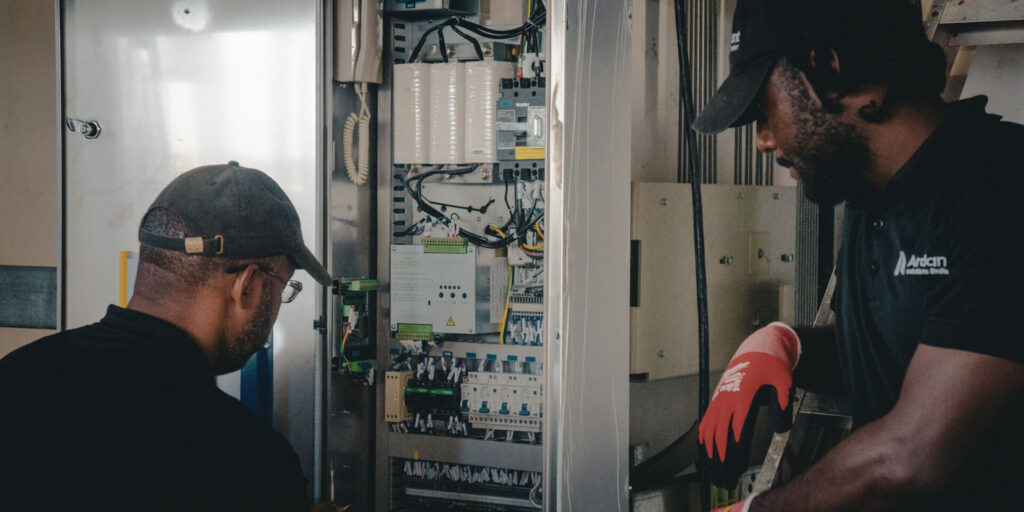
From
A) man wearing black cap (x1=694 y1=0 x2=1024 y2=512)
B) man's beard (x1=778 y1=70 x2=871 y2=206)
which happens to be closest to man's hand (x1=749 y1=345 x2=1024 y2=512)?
man wearing black cap (x1=694 y1=0 x2=1024 y2=512)

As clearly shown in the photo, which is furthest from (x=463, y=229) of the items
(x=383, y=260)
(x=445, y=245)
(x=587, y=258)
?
(x=587, y=258)

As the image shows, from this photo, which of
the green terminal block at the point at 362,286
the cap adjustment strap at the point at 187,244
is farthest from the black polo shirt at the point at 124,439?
the green terminal block at the point at 362,286

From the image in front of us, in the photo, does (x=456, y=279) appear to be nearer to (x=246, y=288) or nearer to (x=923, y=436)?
(x=246, y=288)

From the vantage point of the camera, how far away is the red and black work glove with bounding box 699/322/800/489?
4.14ft

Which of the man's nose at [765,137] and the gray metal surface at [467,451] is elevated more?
the man's nose at [765,137]

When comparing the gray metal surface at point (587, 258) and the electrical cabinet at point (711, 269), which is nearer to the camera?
the gray metal surface at point (587, 258)

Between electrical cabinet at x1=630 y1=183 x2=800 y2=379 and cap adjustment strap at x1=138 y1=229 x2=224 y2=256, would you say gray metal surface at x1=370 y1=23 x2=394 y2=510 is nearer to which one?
electrical cabinet at x1=630 y1=183 x2=800 y2=379

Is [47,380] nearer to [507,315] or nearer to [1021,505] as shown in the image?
[1021,505]

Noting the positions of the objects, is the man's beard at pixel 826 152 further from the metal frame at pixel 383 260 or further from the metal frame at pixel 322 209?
the metal frame at pixel 383 260

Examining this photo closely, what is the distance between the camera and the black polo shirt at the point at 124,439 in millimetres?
989

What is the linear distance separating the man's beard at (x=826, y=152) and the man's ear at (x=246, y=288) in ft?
2.71

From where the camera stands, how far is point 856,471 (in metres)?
0.97

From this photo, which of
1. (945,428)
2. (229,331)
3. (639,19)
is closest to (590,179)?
(639,19)

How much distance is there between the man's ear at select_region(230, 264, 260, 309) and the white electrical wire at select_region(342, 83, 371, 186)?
0.99 metres
